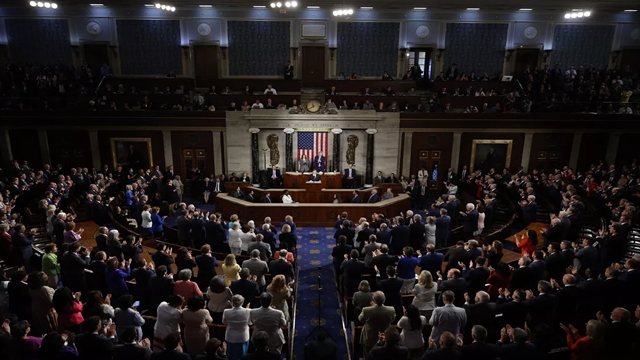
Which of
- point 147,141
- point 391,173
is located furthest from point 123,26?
point 391,173

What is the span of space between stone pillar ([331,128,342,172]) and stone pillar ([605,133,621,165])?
11540 mm

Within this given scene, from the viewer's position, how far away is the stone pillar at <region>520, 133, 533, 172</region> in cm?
1842

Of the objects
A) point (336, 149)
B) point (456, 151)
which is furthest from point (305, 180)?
point (456, 151)

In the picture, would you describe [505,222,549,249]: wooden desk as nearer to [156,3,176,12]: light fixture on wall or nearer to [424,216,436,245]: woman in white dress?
[424,216,436,245]: woman in white dress

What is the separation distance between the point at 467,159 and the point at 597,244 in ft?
31.8

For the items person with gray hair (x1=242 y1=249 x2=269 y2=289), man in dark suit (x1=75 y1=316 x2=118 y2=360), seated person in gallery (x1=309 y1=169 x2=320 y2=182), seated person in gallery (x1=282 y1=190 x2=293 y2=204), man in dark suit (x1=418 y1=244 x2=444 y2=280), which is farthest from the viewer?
seated person in gallery (x1=309 y1=169 x2=320 y2=182)

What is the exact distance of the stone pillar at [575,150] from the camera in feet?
60.5

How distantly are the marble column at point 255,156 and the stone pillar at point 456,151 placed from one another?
817 cm

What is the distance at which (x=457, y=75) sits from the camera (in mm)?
→ 21375

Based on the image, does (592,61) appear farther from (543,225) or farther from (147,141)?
(147,141)

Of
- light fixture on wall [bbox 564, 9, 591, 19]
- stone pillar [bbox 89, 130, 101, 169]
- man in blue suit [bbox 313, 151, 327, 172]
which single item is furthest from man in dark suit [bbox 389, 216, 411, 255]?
light fixture on wall [bbox 564, 9, 591, 19]

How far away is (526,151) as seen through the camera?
18.6 m

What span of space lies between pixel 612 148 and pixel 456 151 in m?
6.70

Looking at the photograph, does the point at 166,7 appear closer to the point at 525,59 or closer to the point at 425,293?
the point at 525,59
